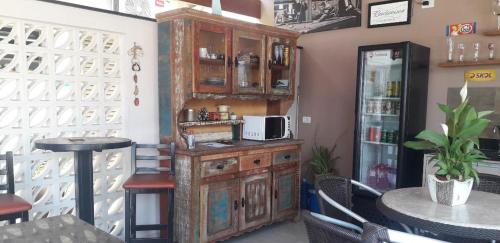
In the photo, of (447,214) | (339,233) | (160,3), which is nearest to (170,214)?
(339,233)

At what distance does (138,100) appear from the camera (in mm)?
3379

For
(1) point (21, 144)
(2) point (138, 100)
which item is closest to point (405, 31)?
(2) point (138, 100)

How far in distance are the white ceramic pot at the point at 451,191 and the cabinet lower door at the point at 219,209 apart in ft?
5.97

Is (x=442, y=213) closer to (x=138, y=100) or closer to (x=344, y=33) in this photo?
(x=138, y=100)

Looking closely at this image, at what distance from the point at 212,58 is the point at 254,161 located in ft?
3.52

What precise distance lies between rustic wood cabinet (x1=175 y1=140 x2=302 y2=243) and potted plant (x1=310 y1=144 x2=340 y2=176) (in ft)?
1.52

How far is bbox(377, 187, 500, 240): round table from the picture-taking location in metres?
1.73

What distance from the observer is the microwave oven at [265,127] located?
395 cm

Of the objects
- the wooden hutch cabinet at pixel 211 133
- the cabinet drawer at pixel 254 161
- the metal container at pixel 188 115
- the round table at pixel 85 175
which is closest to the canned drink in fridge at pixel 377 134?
the wooden hutch cabinet at pixel 211 133

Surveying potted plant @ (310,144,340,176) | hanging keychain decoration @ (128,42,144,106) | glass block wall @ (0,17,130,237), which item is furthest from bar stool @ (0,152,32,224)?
potted plant @ (310,144,340,176)

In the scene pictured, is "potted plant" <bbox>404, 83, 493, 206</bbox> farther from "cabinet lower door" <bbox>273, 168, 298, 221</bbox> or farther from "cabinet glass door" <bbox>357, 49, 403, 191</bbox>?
"cabinet lower door" <bbox>273, 168, 298, 221</bbox>

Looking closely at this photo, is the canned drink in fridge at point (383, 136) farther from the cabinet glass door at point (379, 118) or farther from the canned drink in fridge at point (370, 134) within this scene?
the canned drink in fridge at point (370, 134)

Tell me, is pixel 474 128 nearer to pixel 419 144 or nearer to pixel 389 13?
pixel 419 144

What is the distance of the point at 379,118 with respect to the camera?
4.07m
